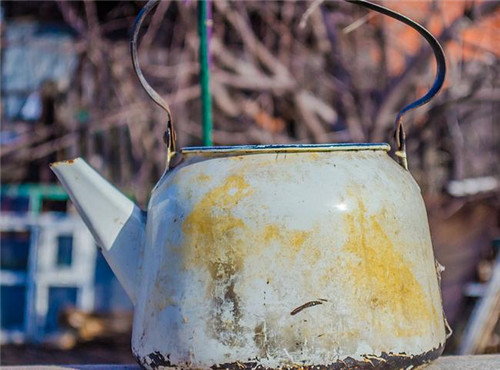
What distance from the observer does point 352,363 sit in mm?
1025

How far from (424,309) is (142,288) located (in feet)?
1.33

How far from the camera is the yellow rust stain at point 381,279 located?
1041 millimetres

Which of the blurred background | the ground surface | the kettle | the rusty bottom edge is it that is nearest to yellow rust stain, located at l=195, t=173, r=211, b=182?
the kettle

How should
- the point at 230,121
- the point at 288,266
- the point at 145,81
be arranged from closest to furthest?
the point at 288,266
the point at 145,81
the point at 230,121

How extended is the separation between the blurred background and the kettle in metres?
2.29

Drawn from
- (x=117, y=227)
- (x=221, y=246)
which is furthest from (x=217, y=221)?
(x=117, y=227)

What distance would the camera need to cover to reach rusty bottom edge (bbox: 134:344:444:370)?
A: 1.02 metres

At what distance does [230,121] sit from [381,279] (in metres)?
3.09

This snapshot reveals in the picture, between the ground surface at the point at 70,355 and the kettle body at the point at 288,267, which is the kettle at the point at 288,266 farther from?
the ground surface at the point at 70,355

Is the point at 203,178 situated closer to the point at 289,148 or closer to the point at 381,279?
the point at 289,148

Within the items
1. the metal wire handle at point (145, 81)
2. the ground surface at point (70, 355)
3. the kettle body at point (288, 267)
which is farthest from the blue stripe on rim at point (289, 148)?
the ground surface at point (70, 355)

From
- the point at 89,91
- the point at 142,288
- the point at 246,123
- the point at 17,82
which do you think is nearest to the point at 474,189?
the point at 246,123

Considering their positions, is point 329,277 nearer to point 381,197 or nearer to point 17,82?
point 381,197

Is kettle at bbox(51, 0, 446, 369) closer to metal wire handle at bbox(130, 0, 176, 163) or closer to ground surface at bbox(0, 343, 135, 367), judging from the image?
metal wire handle at bbox(130, 0, 176, 163)
